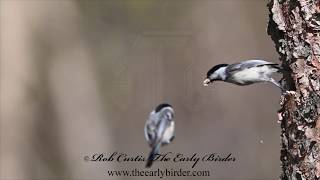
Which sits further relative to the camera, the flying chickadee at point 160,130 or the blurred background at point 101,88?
the blurred background at point 101,88

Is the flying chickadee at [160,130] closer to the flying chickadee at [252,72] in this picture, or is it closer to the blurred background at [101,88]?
the flying chickadee at [252,72]

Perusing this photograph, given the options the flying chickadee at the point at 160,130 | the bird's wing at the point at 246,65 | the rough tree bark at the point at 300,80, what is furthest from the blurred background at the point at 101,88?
the rough tree bark at the point at 300,80

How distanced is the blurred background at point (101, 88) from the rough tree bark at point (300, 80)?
7.57 feet

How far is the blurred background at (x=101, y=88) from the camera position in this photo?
4.37 metres

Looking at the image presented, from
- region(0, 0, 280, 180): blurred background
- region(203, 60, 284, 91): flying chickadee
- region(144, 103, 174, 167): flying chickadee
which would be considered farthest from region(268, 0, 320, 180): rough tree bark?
region(0, 0, 280, 180): blurred background

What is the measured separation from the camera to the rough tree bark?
1.67m

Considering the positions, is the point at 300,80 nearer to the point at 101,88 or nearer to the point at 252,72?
the point at 252,72

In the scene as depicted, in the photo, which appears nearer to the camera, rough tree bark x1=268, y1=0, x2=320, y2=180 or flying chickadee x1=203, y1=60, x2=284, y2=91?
rough tree bark x1=268, y1=0, x2=320, y2=180

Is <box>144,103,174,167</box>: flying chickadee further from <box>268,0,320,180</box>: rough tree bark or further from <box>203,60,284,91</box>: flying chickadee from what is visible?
<box>268,0,320,180</box>: rough tree bark

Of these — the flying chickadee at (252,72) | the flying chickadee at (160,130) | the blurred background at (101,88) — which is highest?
the flying chickadee at (252,72)

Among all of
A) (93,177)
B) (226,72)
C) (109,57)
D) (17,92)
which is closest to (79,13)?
(109,57)

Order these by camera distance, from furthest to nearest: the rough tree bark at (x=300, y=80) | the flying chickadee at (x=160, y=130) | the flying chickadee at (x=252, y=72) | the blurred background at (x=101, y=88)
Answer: the blurred background at (x=101, y=88)
the flying chickadee at (x=160, y=130)
the flying chickadee at (x=252, y=72)
the rough tree bark at (x=300, y=80)

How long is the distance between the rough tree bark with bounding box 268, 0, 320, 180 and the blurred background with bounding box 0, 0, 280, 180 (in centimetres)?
231

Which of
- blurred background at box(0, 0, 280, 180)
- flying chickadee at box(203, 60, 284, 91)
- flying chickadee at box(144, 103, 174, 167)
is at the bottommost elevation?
blurred background at box(0, 0, 280, 180)
